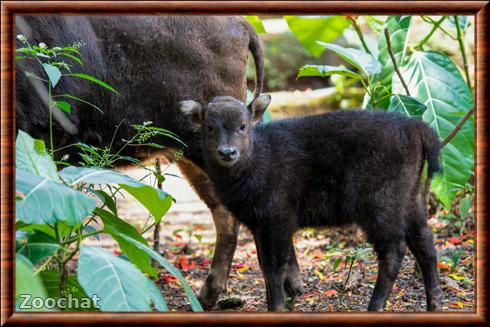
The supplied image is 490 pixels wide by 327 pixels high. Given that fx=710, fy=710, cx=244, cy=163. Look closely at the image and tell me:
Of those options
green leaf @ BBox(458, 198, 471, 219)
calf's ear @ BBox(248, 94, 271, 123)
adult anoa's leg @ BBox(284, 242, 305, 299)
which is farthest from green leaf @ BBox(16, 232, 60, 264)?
green leaf @ BBox(458, 198, 471, 219)

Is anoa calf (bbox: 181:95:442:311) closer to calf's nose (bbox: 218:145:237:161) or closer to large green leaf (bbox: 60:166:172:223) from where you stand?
calf's nose (bbox: 218:145:237:161)

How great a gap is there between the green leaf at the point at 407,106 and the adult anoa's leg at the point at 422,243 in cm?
83

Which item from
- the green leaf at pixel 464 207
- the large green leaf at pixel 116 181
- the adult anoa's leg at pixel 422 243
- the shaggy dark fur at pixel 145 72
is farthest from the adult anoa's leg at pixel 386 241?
the shaggy dark fur at pixel 145 72

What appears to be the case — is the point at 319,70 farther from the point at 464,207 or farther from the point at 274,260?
the point at 464,207

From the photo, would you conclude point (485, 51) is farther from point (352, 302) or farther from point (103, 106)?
point (103, 106)

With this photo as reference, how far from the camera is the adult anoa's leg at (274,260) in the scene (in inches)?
170

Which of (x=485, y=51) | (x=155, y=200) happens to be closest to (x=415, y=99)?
(x=485, y=51)

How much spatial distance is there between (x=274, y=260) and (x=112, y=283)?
5.55 ft

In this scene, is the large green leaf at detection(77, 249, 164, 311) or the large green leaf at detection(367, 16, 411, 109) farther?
the large green leaf at detection(367, 16, 411, 109)

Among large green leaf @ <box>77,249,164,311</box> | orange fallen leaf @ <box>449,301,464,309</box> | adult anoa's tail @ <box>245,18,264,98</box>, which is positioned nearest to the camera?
large green leaf @ <box>77,249,164,311</box>

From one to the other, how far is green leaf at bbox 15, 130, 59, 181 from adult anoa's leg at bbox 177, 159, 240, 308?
2.22 meters

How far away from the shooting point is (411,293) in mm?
4750

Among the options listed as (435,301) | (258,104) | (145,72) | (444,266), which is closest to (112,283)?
(258,104)

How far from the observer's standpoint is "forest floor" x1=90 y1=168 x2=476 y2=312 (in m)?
4.57
